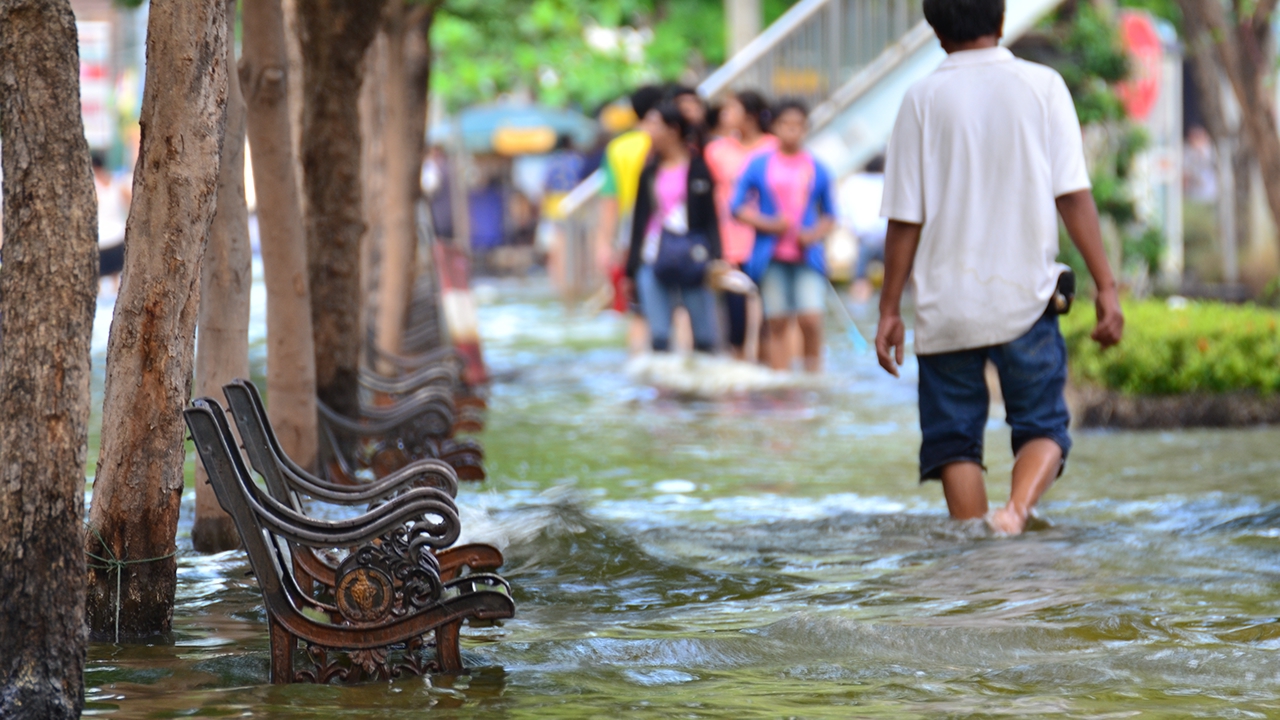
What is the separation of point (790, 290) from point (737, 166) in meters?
1.32

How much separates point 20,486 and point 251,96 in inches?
125

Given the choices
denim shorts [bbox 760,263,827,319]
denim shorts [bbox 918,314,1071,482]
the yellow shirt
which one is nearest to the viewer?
denim shorts [bbox 918,314,1071,482]

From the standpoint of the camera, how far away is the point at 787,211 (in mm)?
13023

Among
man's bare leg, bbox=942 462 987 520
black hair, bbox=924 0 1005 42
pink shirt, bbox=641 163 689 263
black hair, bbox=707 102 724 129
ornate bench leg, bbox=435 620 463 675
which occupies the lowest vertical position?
ornate bench leg, bbox=435 620 463 675

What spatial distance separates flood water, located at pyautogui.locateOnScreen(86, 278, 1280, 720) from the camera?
4.62 m

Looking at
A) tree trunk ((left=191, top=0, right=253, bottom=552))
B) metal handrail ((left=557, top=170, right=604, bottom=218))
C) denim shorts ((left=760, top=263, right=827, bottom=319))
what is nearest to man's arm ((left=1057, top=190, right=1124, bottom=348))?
tree trunk ((left=191, top=0, right=253, bottom=552))

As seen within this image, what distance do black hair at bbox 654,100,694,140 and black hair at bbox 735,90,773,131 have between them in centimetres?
63

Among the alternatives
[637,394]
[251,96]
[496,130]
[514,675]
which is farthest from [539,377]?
[496,130]

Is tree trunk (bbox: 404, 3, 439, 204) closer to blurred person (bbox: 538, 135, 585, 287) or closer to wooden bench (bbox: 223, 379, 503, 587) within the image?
wooden bench (bbox: 223, 379, 503, 587)

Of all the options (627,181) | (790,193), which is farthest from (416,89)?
(790,193)

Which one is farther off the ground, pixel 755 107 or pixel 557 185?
pixel 557 185

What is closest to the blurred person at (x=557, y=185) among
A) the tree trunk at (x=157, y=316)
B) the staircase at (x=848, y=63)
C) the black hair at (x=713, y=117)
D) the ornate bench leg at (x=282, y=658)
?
the staircase at (x=848, y=63)

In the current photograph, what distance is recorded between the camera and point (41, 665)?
3977mm

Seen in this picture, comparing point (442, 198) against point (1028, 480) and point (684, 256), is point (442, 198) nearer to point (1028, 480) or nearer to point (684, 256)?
point (684, 256)
